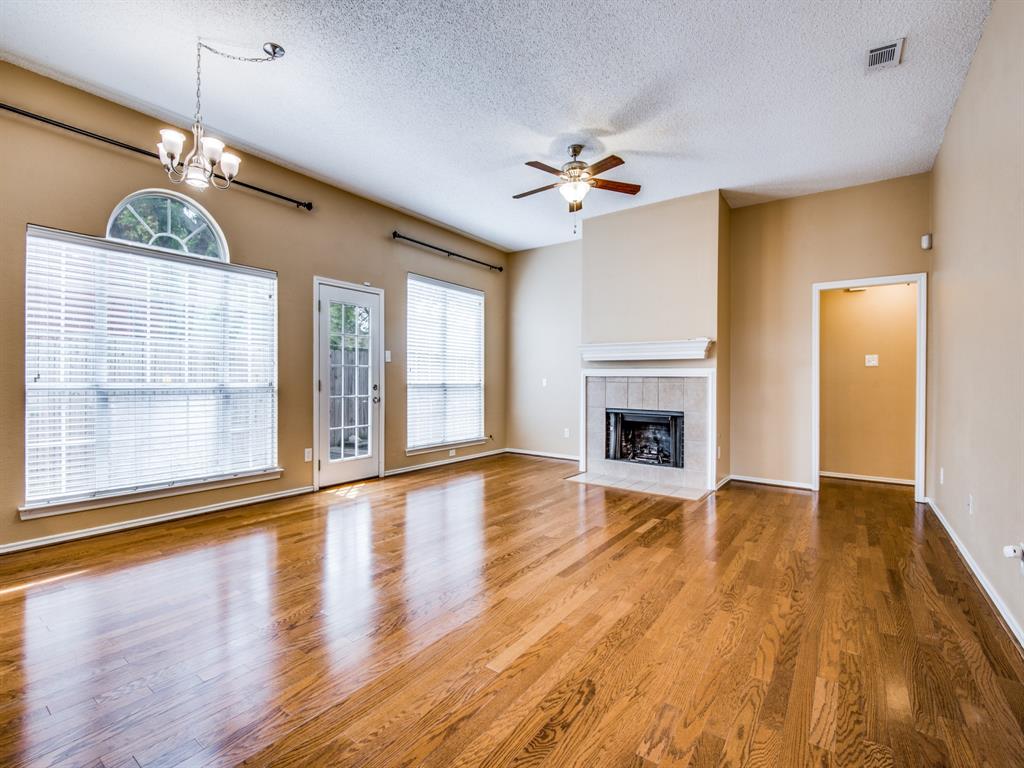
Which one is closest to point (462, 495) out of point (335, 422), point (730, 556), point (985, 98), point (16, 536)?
point (335, 422)

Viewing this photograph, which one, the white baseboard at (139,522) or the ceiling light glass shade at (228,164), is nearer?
the ceiling light glass shade at (228,164)

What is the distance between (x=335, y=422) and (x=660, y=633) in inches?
152

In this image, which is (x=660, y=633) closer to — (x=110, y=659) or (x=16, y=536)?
(x=110, y=659)

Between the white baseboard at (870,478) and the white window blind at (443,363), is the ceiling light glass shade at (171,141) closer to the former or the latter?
the white window blind at (443,363)

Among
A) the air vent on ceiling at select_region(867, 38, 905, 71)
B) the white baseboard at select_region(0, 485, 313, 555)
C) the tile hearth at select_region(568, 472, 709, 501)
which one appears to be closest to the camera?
the air vent on ceiling at select_region(867, 38, 905, 71)

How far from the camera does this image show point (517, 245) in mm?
7125

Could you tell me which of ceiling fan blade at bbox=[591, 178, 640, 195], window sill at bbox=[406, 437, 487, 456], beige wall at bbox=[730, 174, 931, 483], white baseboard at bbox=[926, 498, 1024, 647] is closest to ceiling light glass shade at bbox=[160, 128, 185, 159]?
ceiling fan blade at bbox=[591, 178, 640, 195]

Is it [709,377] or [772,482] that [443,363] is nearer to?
[709,377]

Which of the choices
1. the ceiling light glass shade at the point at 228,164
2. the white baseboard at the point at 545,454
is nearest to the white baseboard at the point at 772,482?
the white baseboard at the point at 545,454

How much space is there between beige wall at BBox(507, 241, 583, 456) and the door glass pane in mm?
2607

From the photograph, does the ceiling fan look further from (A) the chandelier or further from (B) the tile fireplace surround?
(B) the tile fireplace surround

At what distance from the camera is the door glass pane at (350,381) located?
5023 millimetres

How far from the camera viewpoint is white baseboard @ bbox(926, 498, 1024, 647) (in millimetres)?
2123

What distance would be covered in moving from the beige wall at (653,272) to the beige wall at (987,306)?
1.85 meters
